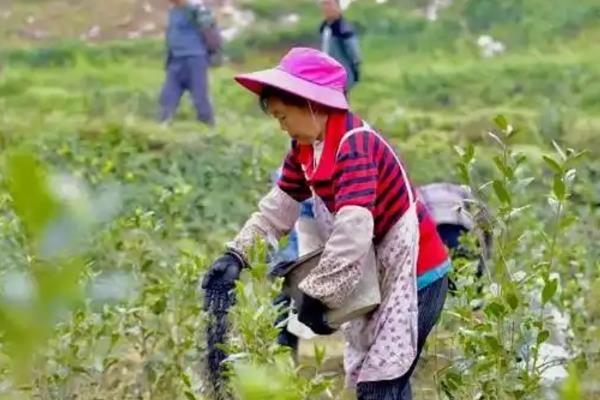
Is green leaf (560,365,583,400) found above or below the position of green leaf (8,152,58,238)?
below

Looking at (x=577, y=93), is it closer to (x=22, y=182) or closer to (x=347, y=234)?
(x=347, y=234)

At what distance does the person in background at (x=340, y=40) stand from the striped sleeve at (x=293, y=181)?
201 inches

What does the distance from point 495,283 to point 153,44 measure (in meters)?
11.9

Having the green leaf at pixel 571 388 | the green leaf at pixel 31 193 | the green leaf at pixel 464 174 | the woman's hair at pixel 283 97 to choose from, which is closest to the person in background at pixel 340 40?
the woman's hair at pixel 283 97

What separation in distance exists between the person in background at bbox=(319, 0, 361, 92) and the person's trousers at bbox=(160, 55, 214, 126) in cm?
159

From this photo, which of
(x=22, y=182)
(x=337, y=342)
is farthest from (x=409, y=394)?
(x=22, y=182)

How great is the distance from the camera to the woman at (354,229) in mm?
2699

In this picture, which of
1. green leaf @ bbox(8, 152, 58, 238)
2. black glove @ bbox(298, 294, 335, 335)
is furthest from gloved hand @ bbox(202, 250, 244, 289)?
green leaf @ bbox(8, 152, 58, 238)

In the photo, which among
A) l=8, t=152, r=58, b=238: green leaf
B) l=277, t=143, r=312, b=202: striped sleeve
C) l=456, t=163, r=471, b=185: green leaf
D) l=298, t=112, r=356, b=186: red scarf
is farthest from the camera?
l=277, t=143, r=312, b=202: striped sleeve

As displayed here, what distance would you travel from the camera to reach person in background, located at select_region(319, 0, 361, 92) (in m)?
8.13

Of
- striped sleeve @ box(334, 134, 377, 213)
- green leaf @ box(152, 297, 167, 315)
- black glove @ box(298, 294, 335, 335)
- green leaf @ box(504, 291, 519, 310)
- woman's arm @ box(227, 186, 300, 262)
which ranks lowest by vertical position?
green leaf @ box(152, 297, 167, 315)

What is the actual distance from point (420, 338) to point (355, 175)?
0.48 m

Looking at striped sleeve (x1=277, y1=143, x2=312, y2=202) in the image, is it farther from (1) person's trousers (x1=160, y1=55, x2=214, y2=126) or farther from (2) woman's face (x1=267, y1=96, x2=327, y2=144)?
(1) person's trousers (x1=160, y1=55, x2=214, y2=126)

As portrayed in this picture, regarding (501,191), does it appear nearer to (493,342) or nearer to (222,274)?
(493,342)
